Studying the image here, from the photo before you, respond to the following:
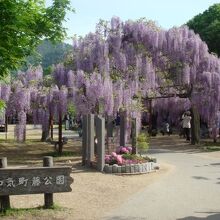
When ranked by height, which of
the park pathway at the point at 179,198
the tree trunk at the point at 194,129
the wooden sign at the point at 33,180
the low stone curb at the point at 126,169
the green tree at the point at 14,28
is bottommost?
the park pathway at the point at 179,198

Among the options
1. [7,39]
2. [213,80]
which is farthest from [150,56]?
[7,39]

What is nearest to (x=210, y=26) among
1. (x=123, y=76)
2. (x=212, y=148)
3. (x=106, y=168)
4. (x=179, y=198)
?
(x=212, y=148)

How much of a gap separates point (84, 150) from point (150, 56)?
316 inches

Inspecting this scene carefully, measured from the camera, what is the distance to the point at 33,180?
977 cm

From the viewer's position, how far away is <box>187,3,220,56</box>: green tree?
129 feet

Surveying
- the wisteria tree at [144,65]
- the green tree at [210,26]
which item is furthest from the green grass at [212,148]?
the green tree at [210,26]

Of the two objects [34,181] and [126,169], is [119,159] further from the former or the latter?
[34,181]

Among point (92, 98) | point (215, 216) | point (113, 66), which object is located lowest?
point (215, 216)

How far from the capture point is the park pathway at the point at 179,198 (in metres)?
9.59

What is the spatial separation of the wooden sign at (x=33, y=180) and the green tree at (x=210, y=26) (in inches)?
1164

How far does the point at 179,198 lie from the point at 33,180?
3.47 metres

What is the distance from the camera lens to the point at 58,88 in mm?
21734

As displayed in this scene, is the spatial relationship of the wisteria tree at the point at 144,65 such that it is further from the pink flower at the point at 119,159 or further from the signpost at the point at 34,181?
the signpost at the point at 34,181

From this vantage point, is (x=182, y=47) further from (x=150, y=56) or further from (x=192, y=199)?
(x=192, y=199)
